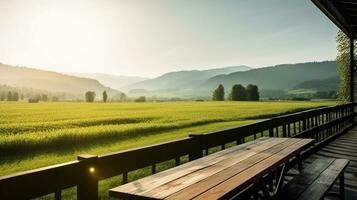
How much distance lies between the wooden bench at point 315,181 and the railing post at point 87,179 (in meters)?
2.21

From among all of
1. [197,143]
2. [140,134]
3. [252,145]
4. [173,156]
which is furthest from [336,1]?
[140,134]

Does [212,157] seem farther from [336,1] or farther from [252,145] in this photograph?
[336,1]

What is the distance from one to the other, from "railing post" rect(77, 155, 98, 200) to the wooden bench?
7.25 ft

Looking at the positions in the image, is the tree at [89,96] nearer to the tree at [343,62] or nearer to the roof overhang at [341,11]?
the tree at [343,62]

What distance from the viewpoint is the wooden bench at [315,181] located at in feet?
13.1

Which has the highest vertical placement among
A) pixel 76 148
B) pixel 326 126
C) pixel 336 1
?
pixel 336 1


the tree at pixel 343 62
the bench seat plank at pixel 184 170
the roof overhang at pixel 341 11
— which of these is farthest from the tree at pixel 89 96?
the bench seat plank at pixel 184 170

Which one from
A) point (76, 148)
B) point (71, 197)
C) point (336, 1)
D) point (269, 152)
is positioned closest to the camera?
point (269, 152)

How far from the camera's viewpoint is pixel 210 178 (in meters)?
2.65

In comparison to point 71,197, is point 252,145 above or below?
above

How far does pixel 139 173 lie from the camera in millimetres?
9062

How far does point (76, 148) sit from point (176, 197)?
46.9 ft

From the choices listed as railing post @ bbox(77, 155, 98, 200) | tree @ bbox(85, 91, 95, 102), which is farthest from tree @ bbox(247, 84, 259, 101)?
railing post @ bbox(77, 155, 98, 200)

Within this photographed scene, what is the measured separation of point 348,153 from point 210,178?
7.16 metres
